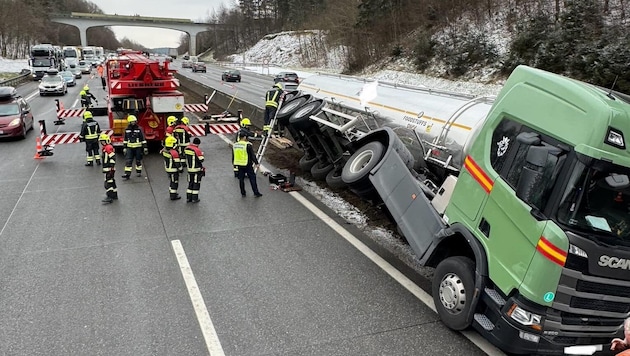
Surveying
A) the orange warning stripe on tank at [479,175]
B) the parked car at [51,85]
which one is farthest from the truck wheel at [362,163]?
the parked car at [51,85]

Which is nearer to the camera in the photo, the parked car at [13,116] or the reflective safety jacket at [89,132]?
the reflective safety jacket at [89,132]

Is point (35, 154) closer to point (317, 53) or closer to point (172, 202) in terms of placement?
point (172, 202)

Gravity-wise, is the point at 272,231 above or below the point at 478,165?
below

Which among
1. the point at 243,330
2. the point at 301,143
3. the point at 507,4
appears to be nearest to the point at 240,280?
the point at 243,330

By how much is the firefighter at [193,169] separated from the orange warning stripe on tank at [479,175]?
5912 mm

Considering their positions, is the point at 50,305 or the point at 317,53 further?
the point at 317,53

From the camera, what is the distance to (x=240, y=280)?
6.36 meters

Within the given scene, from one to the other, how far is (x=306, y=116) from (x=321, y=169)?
1610 millimetres

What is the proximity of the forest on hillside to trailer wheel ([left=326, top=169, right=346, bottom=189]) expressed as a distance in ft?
17.5

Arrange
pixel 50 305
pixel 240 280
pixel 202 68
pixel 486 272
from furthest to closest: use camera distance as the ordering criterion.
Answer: pixel 202 68 < pixel 240 280 < pixel 50 305 < pixel 486 272

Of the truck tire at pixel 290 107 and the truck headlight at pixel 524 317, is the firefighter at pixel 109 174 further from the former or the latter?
the truck headlight at pixel 524 317

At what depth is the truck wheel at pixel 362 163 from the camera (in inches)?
276

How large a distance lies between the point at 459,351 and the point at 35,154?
1400 centimetres

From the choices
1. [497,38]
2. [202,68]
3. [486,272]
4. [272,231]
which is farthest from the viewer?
[202,68]
